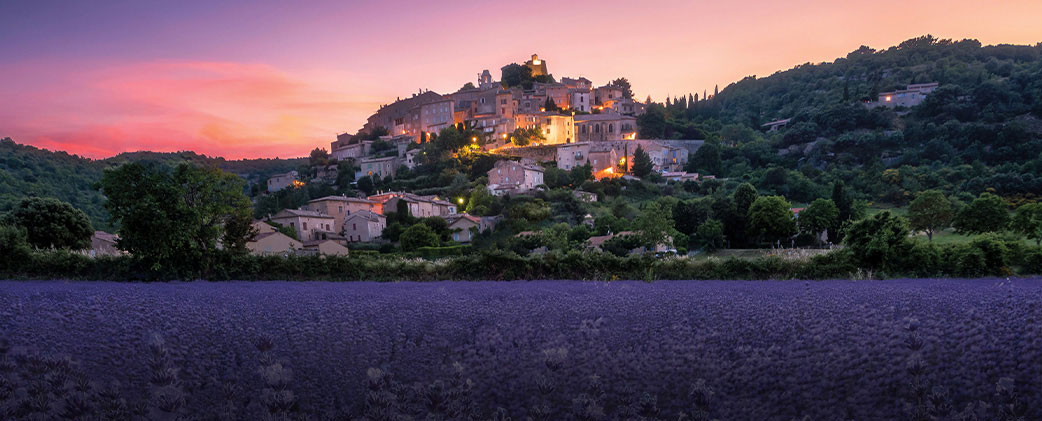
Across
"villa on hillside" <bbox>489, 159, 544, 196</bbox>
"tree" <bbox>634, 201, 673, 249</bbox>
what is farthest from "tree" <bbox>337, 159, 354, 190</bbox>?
"tree" <bbox>634, 201, 673, 249</bbox>

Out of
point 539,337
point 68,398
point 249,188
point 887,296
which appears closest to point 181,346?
point 68,398

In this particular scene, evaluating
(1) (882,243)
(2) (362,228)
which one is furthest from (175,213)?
(2) (362,228)

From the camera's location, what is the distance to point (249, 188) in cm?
10562

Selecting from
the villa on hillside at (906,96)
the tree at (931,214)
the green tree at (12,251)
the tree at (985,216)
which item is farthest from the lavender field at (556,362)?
the villa on hillside at (906,96)

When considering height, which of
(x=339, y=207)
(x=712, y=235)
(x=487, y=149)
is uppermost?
(x=487, y=149)

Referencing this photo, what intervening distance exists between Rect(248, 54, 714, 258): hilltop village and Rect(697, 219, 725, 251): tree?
499 inches

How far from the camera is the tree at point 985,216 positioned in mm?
33938

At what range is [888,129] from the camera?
9862 cm

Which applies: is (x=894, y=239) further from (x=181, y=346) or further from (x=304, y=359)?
(x=181, y=346)

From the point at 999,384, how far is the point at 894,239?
11.5 meters

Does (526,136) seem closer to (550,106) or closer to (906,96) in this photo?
(550,106)

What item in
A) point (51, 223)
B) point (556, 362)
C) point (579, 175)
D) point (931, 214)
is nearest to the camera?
point (556, 362)

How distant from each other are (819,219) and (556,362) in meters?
46.0

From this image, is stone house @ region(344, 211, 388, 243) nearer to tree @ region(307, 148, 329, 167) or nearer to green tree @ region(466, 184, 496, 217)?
green tree @ region(466, 184, 496, 217)
